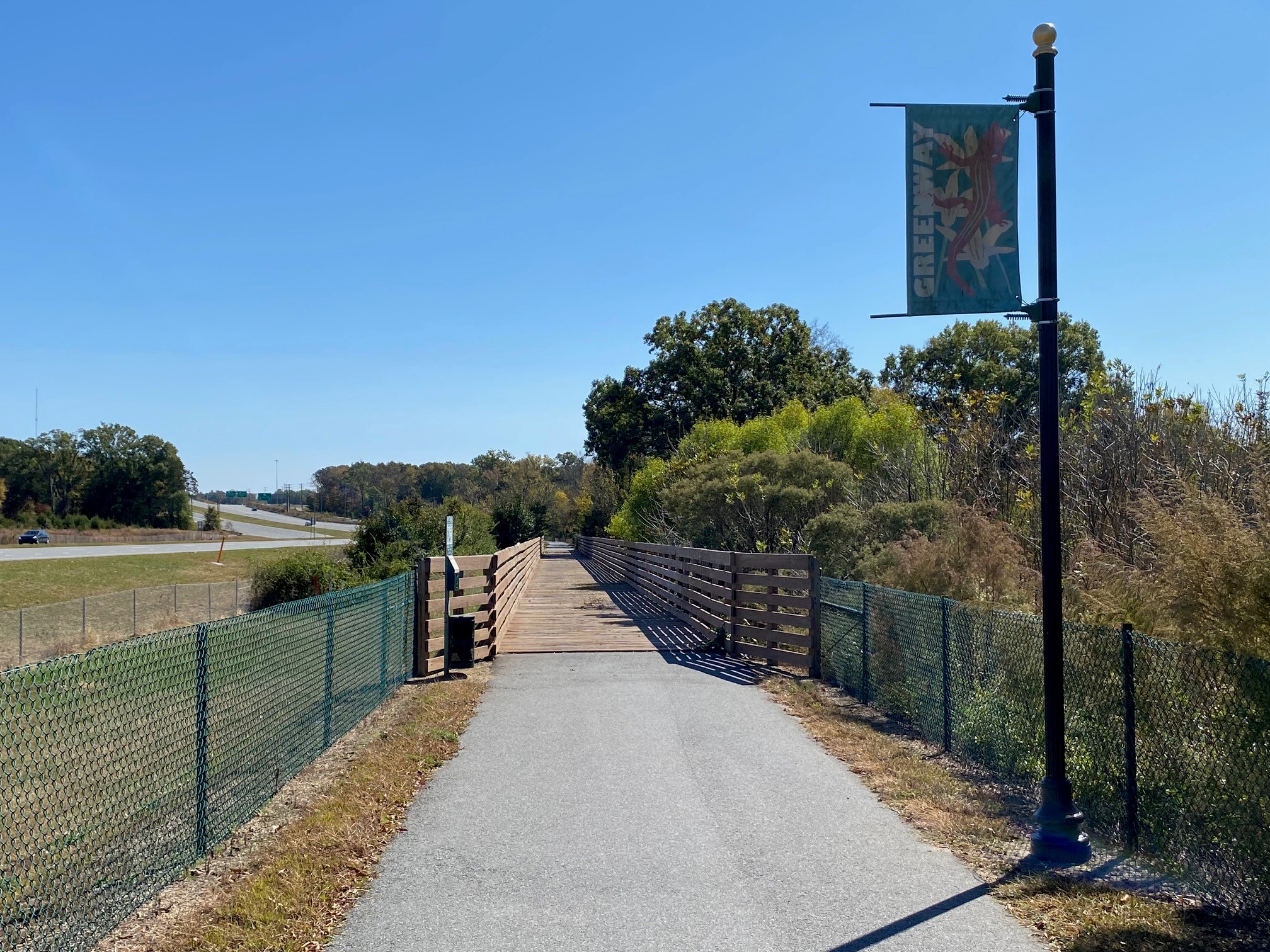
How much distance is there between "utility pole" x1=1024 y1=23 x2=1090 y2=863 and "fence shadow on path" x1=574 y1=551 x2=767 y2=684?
5.97 m

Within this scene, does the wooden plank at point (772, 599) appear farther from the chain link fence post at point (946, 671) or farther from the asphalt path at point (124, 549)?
the asphalt path at point (124, 549)

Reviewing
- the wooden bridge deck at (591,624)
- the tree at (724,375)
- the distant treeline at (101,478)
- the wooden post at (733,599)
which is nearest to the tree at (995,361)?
the tree at (724,375)

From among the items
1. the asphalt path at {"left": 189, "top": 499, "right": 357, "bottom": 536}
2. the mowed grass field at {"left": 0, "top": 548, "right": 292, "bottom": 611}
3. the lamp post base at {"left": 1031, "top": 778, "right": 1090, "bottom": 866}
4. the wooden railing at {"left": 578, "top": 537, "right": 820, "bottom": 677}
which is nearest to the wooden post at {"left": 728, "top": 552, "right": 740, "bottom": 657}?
the wooden railing at {"left": 578, "top": 537, "right": 820, "bottom": 677}

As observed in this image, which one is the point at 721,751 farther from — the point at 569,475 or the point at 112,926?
the point at 569,475

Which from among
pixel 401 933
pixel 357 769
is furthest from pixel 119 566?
pixel 401 933

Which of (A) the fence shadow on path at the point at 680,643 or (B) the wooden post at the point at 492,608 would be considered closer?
(A) the fence shadow on path at the point at 680,643

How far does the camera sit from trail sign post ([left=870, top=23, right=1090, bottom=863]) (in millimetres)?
5820

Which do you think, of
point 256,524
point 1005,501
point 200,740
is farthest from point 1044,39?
point 256,524

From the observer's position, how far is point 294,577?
2641 centimetres

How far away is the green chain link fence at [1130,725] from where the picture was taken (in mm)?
4453

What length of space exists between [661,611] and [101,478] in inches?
4297

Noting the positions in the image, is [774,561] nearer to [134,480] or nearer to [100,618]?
[100,618]

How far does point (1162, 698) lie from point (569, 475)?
428 ft

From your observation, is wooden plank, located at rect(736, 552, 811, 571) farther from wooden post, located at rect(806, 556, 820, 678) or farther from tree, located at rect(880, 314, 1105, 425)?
tree, located at rect(880, 314, 1105, 425)
